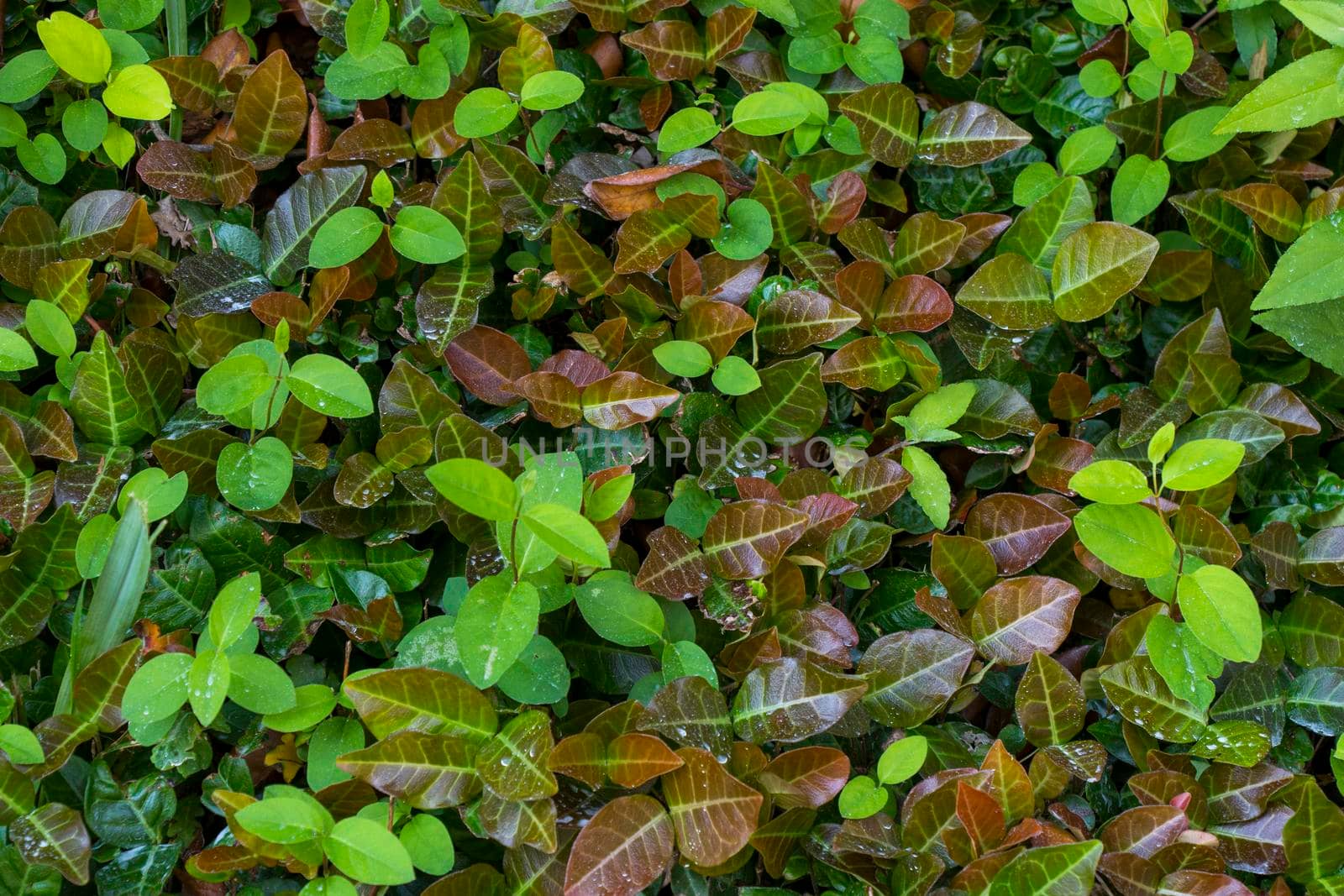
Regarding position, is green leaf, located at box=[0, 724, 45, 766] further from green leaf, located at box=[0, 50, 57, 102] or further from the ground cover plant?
green leaf, located at box=[0, 50, 57, 102]

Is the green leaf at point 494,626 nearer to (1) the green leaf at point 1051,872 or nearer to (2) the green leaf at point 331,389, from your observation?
(2) the green leaf at point 331,389

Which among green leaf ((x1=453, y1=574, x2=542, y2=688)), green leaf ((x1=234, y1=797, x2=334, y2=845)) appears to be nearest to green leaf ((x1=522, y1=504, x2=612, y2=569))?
green leaf ((x1=453, y1=574, x2=542, y2=688))

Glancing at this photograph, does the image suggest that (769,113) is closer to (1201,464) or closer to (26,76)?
(1201,464)

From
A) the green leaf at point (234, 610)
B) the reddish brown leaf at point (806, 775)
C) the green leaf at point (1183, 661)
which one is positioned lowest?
the reddish brown leaf at point (806, 775)

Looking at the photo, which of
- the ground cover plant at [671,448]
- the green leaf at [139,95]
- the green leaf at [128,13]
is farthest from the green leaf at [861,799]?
the green leaf at [128,13]

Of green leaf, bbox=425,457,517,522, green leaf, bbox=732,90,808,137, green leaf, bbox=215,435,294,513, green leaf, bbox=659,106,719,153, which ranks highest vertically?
green leaf, bbox=732,90,808,137
